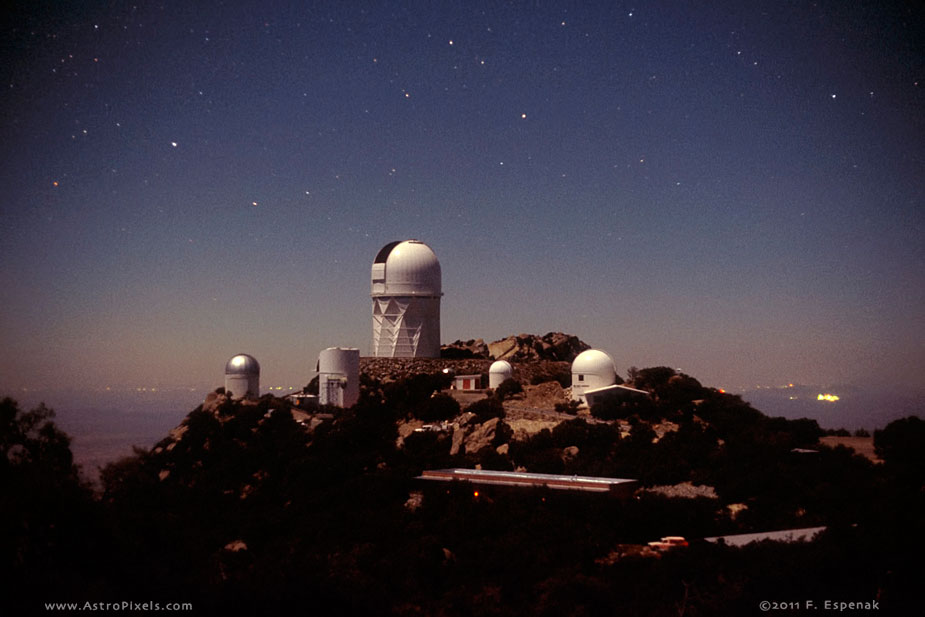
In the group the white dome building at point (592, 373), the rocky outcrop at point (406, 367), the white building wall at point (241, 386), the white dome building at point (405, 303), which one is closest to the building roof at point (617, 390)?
the white dome building at point (592, 373)

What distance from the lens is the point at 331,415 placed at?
28250 mm

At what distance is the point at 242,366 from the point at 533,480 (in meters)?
17.4

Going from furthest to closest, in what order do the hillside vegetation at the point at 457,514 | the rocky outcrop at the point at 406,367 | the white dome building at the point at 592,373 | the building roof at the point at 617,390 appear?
1. the rocky outcrop at the point at 406,367
2. the white dome building at the point at 592,373
3. the building roof at the point at 617,390
4. the hillside vegetation at the point at 457,514

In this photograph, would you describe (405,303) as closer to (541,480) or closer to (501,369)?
(501,369)

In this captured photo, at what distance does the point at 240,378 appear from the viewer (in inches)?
1230

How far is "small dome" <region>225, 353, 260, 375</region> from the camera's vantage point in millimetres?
31250

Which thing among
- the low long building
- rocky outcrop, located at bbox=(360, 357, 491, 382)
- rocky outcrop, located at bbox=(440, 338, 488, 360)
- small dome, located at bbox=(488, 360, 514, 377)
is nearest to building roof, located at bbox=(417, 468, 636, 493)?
the low long building

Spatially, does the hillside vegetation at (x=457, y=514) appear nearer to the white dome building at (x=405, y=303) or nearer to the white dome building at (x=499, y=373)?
the white dome building at (x=499, y=373)

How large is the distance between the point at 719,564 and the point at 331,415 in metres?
18.6

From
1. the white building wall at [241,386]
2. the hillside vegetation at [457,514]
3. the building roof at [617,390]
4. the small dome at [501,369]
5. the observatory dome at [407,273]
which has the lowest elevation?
the hillside vegetation at [457,514]

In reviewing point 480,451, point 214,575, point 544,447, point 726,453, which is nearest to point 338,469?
point 480,451

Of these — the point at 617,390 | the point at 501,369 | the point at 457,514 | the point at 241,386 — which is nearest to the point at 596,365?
the point at 617,390

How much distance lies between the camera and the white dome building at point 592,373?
28.4m

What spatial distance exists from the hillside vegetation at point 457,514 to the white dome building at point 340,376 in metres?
1.20
